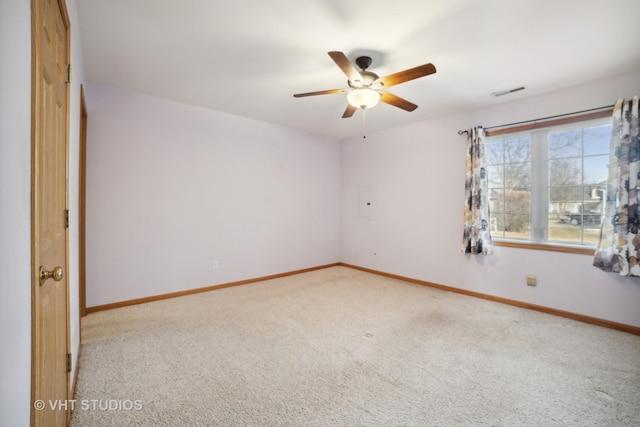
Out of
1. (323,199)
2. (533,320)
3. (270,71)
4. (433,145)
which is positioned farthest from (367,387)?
(323,199)

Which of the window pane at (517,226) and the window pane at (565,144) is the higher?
the window pane at (565,144)

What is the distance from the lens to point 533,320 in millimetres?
3045

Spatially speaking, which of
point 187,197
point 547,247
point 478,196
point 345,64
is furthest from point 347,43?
point 547,247

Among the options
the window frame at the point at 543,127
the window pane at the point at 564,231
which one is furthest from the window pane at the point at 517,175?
the window pane at the point at 564,231

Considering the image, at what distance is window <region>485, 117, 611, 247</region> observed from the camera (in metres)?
3.07

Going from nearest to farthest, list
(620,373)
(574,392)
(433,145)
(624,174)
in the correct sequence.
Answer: (574,392) → (620,373) → (624,174) → (433,145)

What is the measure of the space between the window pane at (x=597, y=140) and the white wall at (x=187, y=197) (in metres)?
3.65

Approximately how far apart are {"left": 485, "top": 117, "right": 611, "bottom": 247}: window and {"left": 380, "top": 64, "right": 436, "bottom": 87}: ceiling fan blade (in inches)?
82.5

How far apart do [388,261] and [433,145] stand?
195 cm

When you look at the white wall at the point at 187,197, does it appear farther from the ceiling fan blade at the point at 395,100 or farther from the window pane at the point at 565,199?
the window pane at the point at 565,199

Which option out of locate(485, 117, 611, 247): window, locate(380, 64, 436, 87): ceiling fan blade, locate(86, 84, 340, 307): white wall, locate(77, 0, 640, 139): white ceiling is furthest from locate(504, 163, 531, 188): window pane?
locate(86, 84, 340, 307): white wall

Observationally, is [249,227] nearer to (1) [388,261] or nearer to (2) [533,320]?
(1) [388,261]

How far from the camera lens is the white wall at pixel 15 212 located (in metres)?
0.66

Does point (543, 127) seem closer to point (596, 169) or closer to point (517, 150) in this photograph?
point (517, 150)
